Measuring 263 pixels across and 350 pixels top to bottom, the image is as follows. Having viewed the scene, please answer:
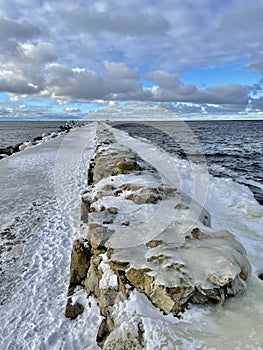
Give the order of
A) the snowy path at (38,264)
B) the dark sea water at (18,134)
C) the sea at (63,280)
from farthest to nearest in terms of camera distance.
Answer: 1. the dark sea water at (18,134)
2. the snowy path at (38,264)
3. the sea at (63,280)

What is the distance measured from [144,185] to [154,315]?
4.80 meters

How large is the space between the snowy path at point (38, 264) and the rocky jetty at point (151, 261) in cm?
38

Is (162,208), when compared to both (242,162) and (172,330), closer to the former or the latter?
(172,330)

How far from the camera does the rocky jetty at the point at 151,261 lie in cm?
392

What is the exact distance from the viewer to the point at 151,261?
14.7 feet

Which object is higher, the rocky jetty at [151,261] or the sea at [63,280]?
the rocky jetty at [151,261]

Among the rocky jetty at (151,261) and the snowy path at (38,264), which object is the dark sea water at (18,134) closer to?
the snowy path at (38,264)

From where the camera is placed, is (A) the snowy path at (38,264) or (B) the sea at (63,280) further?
(A) the snowy path at (38,264)

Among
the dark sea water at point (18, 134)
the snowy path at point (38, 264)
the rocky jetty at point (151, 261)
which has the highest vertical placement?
the rocky jetty at point (151, 261)

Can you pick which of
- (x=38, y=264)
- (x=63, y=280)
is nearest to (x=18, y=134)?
(x=38, y=264)

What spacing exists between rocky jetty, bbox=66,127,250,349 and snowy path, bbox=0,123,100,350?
1.24ft

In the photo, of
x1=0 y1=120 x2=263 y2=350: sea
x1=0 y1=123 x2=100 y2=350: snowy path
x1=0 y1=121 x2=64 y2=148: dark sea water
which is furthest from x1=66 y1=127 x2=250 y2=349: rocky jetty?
x1=0 y1=121 x2=64 y2=148: dark sea water

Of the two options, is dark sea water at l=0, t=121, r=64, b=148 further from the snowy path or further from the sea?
the sea

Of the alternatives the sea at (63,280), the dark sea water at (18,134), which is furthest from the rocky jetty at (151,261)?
the dark sea water at (18,134)
